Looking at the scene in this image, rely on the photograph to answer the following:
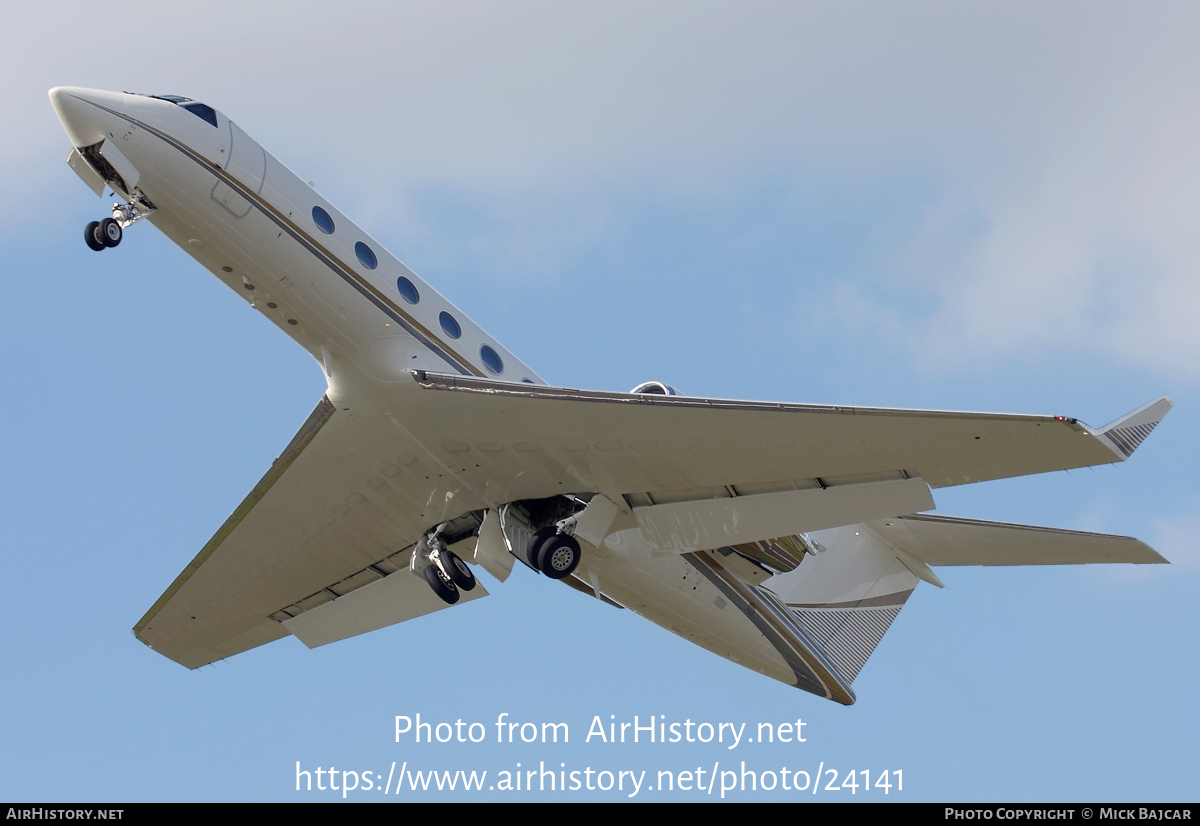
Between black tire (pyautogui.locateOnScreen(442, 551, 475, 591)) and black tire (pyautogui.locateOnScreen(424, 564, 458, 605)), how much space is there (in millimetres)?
130

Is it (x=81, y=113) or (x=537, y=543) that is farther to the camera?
(x=537, y=543)

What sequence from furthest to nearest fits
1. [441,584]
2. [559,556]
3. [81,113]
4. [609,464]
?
[441,584]
[559,556]
[609,464]
[81,113]

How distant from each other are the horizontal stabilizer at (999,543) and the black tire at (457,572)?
6755 millimetres

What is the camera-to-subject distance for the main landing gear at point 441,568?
757 inches

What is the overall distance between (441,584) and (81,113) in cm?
852

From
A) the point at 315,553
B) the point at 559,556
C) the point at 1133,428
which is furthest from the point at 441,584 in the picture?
the point at 1133,428

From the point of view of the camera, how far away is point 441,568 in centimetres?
1923

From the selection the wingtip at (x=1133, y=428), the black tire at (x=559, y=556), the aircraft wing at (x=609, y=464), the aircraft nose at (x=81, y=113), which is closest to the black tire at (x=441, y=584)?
the aircraft wing at (x=609, y=464)

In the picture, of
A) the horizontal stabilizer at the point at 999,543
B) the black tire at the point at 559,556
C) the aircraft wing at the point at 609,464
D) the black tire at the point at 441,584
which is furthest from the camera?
the black tire at the point at 441,584

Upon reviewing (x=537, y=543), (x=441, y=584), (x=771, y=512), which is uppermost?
(x=771, y=512)

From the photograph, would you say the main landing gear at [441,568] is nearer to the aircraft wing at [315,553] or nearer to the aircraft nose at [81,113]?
the aircraft wing at [315,553]

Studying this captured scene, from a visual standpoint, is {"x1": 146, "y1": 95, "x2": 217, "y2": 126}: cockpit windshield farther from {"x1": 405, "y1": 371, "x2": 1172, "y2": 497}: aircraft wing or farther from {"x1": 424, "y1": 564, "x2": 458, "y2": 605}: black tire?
{"x1": 424, "y1": 564, "x2": 458, "y2": 605}: black tire

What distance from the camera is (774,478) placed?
16.8 m

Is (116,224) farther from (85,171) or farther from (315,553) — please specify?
(315,553)
